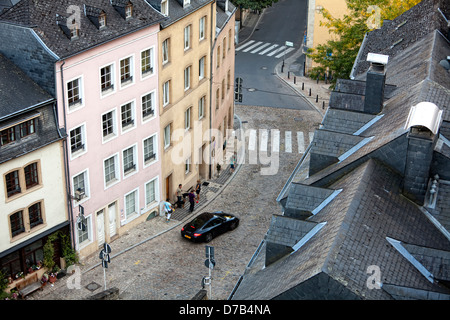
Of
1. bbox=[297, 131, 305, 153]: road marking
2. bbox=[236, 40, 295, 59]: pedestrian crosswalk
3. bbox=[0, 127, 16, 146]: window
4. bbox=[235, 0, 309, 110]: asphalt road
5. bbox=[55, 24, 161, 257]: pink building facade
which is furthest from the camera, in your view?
bbox=[236, 40, 295, 59]: pedestrian crosswalk

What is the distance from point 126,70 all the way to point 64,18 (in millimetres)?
6014

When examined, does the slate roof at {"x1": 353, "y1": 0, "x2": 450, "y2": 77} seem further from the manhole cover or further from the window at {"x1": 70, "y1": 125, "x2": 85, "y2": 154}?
the manhole cover

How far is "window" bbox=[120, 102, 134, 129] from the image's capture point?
45688 millimetres

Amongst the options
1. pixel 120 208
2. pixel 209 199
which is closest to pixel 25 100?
pixel 120 208

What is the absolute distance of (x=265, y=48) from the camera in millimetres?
91688

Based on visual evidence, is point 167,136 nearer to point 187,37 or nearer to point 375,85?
point 187,37

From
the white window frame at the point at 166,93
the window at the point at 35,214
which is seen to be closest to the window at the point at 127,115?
the white window frame at the point at 166,93

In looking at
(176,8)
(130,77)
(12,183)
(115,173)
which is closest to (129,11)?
(130,77)

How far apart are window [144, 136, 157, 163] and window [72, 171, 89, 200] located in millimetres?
5792

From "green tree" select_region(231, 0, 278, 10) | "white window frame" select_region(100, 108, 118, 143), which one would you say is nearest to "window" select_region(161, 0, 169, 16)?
"white window frame" select_region(100, 108, 118, 143)

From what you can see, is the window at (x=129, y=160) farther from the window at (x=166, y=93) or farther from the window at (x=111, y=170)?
the window at (x=166, y=93)

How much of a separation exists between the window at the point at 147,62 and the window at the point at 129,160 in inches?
193

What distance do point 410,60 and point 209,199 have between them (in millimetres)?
18138

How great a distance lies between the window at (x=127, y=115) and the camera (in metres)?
45.7
